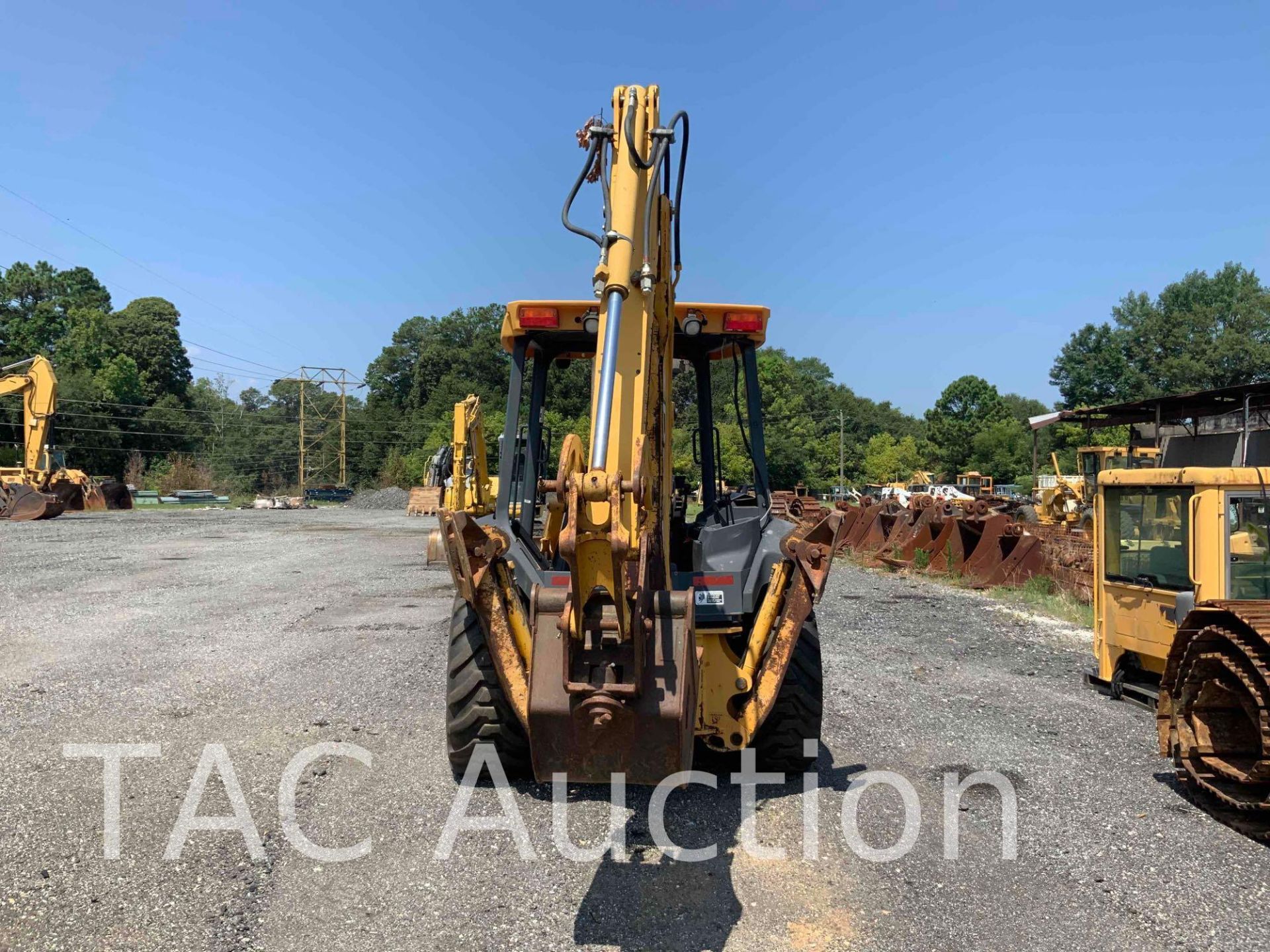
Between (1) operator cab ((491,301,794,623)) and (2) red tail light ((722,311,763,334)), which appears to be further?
(2) red tail light ((722,311,763,334))

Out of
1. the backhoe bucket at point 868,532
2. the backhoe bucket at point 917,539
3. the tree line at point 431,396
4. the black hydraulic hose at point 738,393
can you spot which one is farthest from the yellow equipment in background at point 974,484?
the black hydraulic hose at point 738,393

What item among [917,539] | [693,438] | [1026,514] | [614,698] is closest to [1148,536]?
[693,438]

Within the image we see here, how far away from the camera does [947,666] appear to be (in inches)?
312

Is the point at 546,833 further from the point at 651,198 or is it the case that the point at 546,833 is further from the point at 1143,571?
the point at 1143,571

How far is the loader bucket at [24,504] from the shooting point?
25750 millimetres

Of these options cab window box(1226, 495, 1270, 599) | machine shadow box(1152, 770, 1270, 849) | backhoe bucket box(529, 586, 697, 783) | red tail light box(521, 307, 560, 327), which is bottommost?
machine shadow box(1152, 770, 1270, 849)

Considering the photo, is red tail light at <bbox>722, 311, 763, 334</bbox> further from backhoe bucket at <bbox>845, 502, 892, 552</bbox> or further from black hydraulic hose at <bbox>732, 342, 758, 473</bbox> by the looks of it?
backhoe bucket at <bbox>845, 502, 892, 552</bbox>

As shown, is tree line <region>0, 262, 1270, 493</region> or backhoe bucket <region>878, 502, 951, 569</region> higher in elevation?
tree line <region>0, 262, 1270, 493</region>

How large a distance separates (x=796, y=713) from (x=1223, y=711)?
7.03ft

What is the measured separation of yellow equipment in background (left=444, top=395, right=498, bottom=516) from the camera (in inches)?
458

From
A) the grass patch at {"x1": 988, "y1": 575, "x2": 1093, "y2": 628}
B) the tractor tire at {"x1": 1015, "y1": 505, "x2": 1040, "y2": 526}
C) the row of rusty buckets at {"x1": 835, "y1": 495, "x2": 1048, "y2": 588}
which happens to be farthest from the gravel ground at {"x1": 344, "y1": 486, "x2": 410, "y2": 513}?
the grass patch at {"x1": 988, "y1": 575, "x2": 1093, "y2": 628}

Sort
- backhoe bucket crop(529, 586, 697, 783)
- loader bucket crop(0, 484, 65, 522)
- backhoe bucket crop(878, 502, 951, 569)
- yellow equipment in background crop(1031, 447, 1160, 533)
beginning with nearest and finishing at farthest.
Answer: backhoe bucket crop(529, 586, 697, 783) → backhoe bucket crop(878, 502, 951, 569) → yellow equipment in background crop(1031, 447, 1160, 533) → loader bucket crop(0, 484, 65, 522)

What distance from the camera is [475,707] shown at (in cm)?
450

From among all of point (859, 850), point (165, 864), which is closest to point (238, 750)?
point (165, 864)
